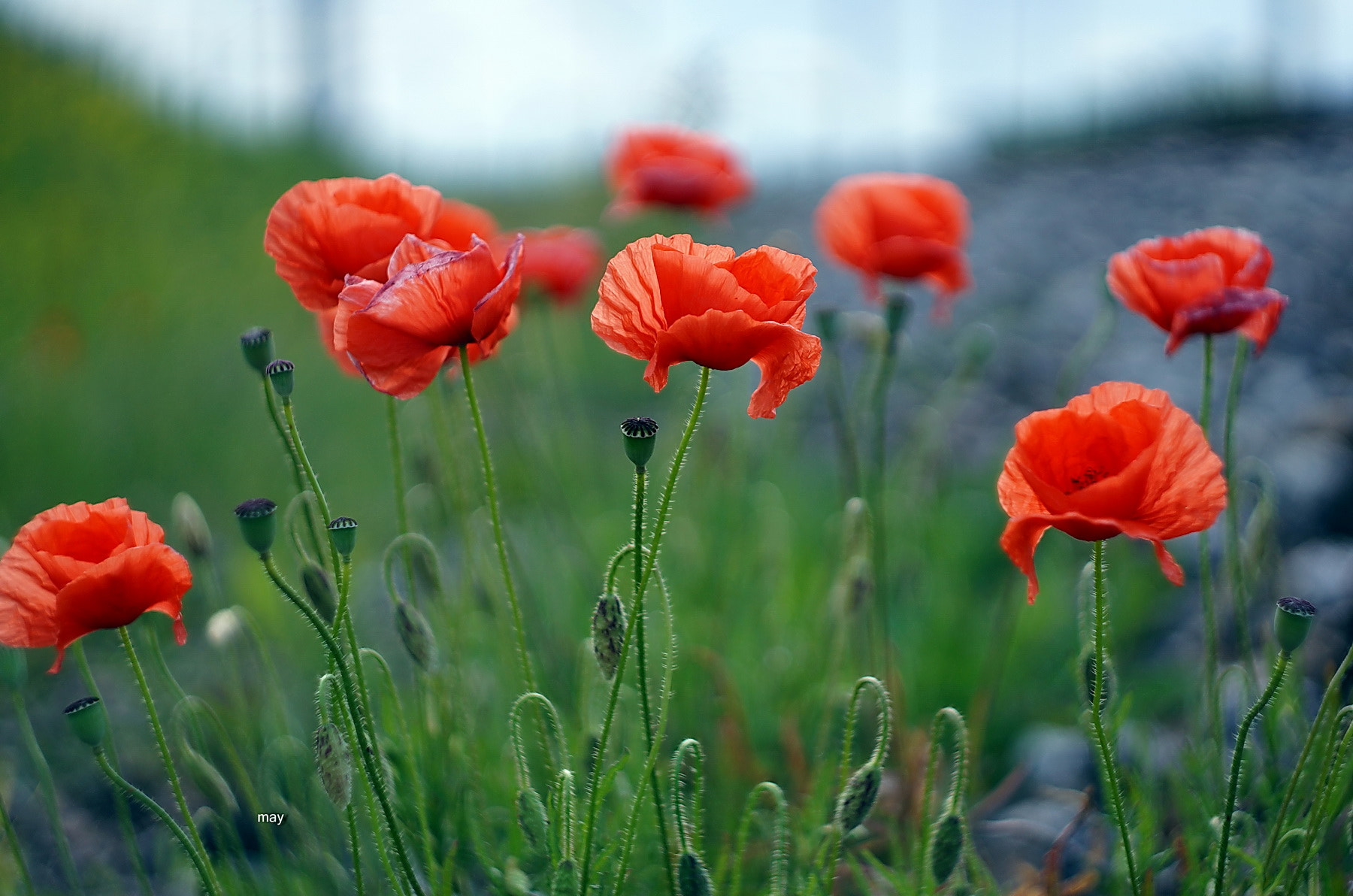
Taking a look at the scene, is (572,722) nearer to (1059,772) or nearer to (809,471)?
(1059,772)

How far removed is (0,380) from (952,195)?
3.46 metres

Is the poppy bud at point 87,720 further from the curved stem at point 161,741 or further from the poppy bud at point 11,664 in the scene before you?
the poppy bud at point 11,664

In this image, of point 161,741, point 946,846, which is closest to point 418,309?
point 161,741

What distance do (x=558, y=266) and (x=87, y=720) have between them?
1302 millimetres

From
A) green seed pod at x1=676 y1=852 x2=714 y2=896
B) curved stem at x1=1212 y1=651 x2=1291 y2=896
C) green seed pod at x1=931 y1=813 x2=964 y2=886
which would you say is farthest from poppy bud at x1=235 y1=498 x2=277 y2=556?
curved stem at x1=1212 y1=651 x2=1291 y2=896

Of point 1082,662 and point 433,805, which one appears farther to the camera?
point 433,805

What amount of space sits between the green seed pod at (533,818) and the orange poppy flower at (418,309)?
49 cm

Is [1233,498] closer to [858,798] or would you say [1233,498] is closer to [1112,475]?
[1112,475]

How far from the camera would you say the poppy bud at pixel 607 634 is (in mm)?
1025

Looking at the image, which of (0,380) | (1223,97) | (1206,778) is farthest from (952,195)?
(1223,97)

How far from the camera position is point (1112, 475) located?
38.1 inches

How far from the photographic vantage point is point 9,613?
3.11 feet

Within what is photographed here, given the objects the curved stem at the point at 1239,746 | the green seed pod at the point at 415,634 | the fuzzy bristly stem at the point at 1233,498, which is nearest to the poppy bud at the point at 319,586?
the green seed pod at the point at 415,634

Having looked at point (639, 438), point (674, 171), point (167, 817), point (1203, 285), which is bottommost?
point (167, 817)
